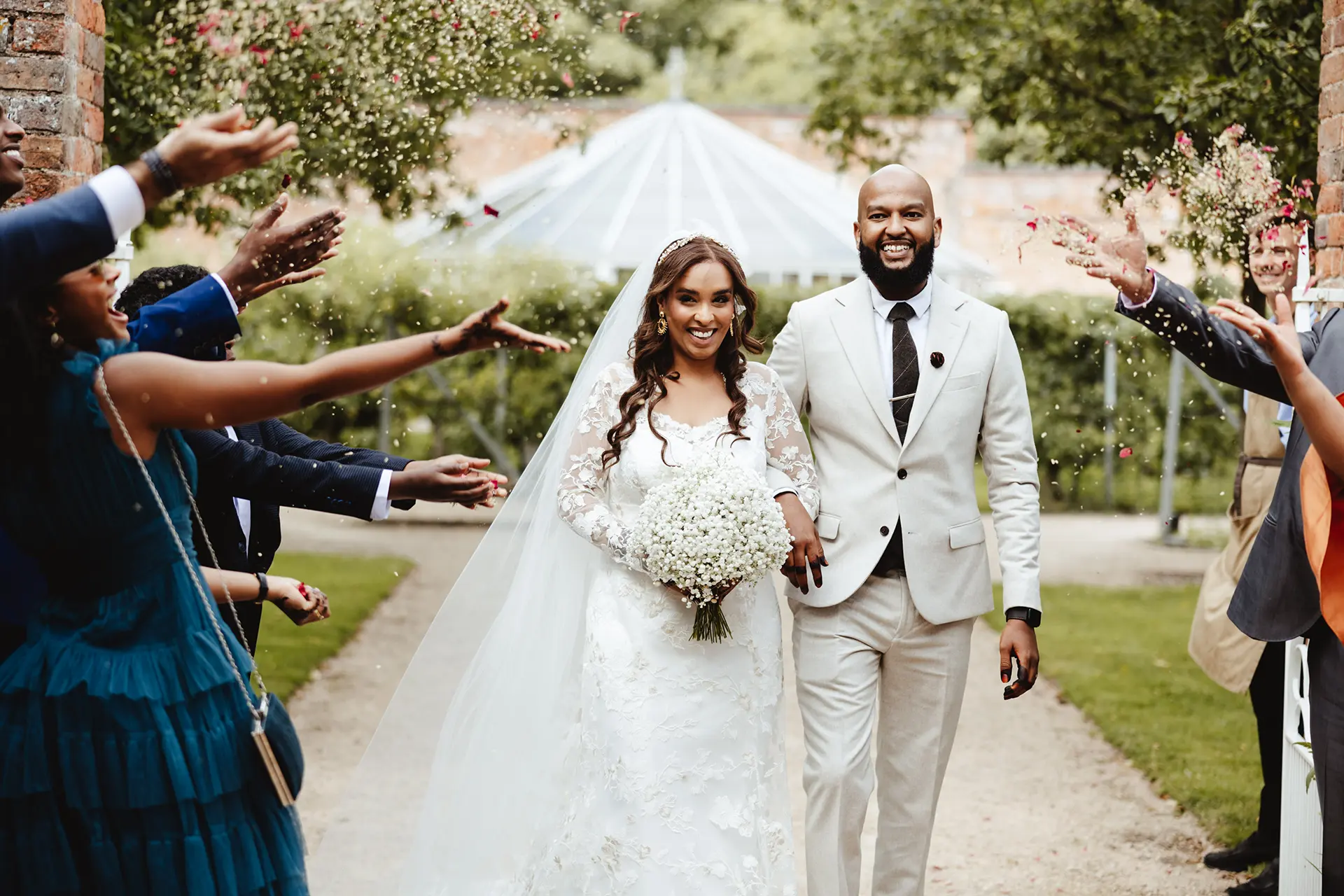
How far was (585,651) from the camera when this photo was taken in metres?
4.13

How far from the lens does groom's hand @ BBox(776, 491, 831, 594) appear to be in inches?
157

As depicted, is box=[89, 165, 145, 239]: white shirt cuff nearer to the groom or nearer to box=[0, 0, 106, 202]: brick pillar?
the groom

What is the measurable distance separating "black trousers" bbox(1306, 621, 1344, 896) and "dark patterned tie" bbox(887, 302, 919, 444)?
1.28 meters

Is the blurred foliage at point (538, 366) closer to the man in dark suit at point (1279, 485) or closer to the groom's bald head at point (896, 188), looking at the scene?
the groom's bald head at point (896, 188)

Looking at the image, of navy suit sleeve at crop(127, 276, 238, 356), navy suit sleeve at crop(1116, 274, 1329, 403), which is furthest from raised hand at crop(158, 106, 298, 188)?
navy suit sleeve at crop(1116, 274, 1329, 403)

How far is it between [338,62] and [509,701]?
3814 millimetres

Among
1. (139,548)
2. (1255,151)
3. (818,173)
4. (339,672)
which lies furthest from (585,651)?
(818,173)

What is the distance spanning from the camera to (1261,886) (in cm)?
505

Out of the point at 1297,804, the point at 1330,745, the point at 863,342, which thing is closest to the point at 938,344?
the point at 863,342

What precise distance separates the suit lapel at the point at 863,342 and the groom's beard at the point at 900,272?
7 centimetres

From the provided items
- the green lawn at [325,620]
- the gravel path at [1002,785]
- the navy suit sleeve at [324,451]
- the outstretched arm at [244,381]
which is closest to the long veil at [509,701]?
the gravel path at [1002,785]

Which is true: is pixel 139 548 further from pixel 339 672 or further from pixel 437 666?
pixel 339 672

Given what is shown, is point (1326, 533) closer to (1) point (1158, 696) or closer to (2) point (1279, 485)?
(2) point (1279, 485)

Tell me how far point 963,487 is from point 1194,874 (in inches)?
86.8
